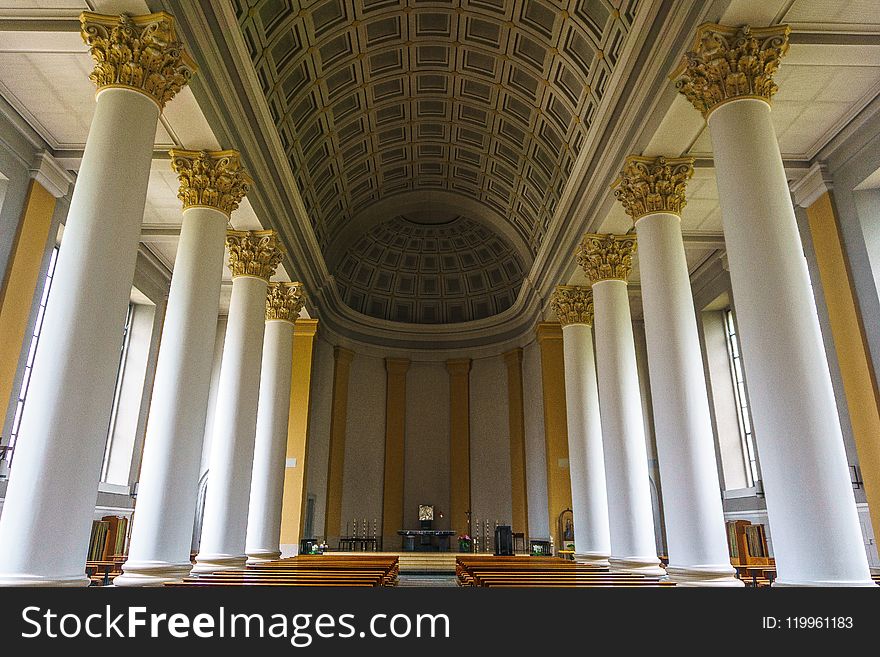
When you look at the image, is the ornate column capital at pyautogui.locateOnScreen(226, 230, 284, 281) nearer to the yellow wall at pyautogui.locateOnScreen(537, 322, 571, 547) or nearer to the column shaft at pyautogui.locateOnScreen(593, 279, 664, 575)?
the column shaft at pyautogui.locateOnScreen(593, 279, 664, 575)

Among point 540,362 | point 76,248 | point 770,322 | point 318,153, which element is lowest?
point 770,322

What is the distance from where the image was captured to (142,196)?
258 inches

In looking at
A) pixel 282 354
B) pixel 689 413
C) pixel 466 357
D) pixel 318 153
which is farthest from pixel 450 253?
pixel 689 413

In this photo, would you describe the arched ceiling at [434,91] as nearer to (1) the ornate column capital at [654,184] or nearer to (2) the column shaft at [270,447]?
(1) the ornate column capital at [654,184]

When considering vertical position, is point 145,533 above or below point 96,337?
below

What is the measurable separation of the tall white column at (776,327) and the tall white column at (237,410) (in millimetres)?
8105

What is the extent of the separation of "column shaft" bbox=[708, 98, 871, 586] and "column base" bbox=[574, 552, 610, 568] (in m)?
7.11

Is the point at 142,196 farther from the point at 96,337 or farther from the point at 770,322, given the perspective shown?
the point at 770,322

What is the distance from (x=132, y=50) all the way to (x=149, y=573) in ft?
19.6

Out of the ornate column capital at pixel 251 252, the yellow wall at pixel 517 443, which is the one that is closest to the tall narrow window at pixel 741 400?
the yellow wall at pixel 517 443

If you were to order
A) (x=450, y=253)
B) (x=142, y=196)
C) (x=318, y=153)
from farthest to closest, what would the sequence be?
(x=450, y=253), (x=318, y=153), (x=142, y=196)

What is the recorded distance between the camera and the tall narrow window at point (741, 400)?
15102mm

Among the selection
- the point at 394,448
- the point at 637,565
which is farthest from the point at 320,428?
the point at 637,565

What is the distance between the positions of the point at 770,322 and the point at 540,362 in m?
12.6
